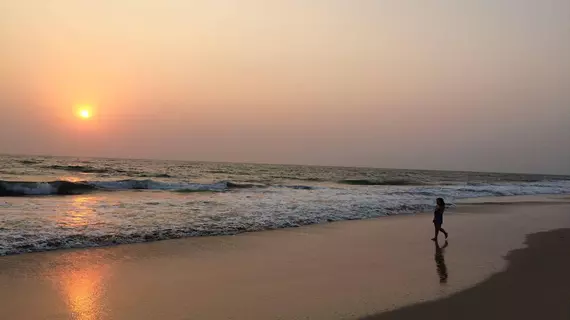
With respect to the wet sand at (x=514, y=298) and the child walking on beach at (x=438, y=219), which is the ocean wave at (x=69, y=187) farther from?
the wet sand at (x=514, y=298)

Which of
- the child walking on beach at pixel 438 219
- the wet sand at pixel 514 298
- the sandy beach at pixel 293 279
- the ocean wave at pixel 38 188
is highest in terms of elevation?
the child walking on beach at pixel 438 219

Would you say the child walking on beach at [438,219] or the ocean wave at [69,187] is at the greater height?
the child walking on beach at [438,219]

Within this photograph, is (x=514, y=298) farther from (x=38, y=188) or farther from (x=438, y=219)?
(x=38, y=188)

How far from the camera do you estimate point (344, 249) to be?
9.40 meters

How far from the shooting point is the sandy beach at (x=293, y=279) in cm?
532

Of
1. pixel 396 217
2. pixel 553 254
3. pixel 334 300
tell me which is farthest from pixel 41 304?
pixel 396 217

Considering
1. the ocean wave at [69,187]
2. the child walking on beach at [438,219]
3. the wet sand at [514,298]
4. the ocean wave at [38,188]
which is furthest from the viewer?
the ocean wave at [69,187]

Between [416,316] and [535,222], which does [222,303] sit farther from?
[535,222]

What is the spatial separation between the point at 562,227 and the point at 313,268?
10802 mm

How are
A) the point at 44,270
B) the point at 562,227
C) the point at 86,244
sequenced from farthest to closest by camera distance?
the point at 562,227, the point at 86,244, the point at 44,270

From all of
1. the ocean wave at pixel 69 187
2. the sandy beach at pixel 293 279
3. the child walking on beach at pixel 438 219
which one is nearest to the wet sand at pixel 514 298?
the sandy beach at pixel 293 279

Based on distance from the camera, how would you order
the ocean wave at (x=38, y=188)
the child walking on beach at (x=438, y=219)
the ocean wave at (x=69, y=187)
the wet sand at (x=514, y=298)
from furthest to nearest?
the ocean wave at (x=69, y=187) < the ocean wave at (x=38, y=188) < the child walking on beach at (x=438, y=219) < the wet sand at (x=514, y=298)

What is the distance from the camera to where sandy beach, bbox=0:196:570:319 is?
209 inches

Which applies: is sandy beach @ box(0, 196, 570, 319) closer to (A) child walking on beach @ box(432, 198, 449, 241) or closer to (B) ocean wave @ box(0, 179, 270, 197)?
(A) child walking on beach @ box(432, 198, 449, 241)
